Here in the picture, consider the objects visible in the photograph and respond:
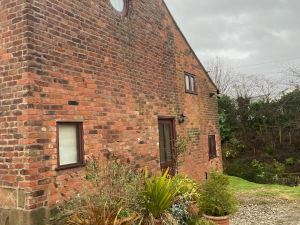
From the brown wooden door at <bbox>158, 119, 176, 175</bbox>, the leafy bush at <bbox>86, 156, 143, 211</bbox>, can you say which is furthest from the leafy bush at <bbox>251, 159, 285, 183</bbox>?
the leafy bush at <bbox>86, 156, 143, 211</bbox>

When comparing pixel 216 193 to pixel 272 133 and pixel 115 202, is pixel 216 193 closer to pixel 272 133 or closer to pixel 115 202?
pixel 115 202

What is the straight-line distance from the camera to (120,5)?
7809mm

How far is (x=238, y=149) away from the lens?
19.9 metres

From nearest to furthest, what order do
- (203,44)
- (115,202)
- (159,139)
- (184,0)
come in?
(115,202)
(159,139)
(184,0)
(203,44)

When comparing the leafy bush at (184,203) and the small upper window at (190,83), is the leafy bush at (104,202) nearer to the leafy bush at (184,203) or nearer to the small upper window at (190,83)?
the leafy bush at (184,203)

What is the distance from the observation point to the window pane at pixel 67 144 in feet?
17.9

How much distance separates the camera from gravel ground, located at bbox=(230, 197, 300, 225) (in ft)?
26.9

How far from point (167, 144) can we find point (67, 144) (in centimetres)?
449

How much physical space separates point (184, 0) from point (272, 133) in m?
10.7

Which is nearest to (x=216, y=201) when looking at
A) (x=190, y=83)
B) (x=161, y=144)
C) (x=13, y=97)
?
(x=161, y=144)

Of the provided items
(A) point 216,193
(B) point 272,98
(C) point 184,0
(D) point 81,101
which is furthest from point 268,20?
(D) point 81,101

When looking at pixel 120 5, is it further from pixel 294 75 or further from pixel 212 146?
pixel 294 75

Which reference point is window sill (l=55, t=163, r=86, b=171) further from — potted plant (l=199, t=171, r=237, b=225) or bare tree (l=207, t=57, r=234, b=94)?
bare tree (l=207, t=57, r=234, b=94)

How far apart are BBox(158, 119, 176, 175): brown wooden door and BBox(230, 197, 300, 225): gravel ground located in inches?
90.4
